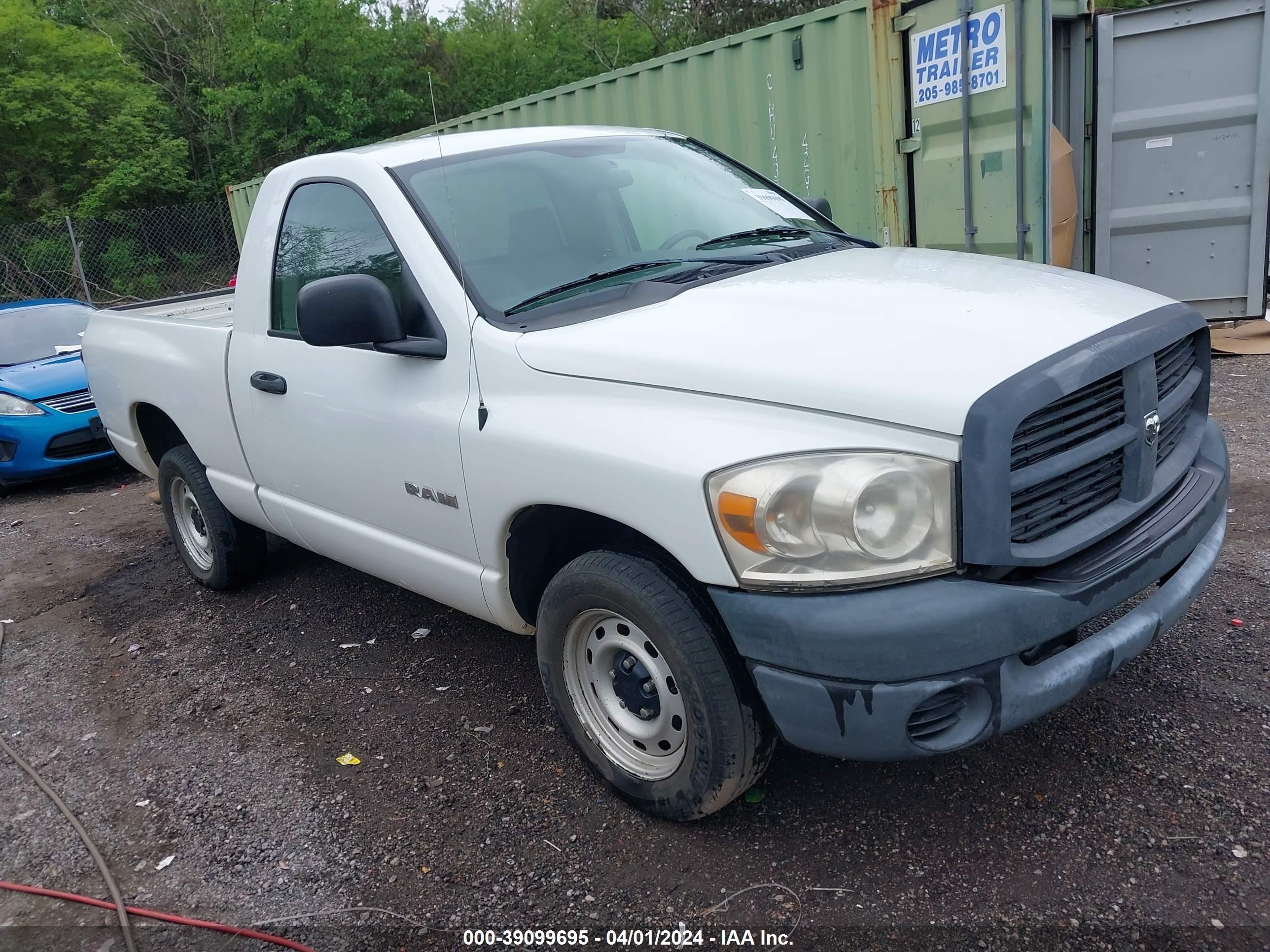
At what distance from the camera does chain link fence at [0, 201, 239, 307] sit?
17531 mm

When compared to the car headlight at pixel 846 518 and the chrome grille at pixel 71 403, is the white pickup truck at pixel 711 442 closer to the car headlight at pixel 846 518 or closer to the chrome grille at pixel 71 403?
the car headlight at pixel 846 518

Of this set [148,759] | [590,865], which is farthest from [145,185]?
[590,865]

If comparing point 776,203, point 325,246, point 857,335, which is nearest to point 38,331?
point 325,246

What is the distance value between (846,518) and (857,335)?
0.52m

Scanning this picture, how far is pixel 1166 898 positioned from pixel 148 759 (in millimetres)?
3168

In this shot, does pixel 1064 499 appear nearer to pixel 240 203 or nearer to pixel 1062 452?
pixel 1062 452

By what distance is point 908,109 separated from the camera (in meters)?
7.40

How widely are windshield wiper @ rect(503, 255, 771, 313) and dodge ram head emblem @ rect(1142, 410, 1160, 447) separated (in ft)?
4.12

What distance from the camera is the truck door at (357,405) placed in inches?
124

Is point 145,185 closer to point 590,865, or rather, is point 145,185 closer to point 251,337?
point 251,337

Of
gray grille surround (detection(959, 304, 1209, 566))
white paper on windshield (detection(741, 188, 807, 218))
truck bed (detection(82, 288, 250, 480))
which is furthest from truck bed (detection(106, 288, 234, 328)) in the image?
gray grille surround (detection(959, 304, 1209, 566))

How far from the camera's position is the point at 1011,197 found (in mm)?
6895

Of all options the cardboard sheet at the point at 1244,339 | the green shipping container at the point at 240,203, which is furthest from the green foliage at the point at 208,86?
the cardboard sheet at the point at 1244,339

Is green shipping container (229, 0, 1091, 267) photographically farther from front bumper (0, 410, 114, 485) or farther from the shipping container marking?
front bumper (0, 410, 114, 485)
